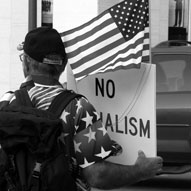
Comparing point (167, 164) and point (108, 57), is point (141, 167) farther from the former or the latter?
point (167, 164)

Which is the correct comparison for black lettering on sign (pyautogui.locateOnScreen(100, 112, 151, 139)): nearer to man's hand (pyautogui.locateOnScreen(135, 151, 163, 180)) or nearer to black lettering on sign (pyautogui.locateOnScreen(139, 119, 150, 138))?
black lettering on sign (pyautogui.locateOnScreen(139, 119, 150, 138))

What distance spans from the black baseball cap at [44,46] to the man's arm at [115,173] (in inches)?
19.4

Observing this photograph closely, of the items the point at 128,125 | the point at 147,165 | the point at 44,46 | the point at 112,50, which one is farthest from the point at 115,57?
the point at 147,165

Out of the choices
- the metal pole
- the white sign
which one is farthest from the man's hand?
the metal pole

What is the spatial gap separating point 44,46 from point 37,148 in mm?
468

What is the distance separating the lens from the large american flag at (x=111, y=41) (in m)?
3.71

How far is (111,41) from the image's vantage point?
3830mm

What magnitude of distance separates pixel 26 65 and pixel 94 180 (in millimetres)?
593

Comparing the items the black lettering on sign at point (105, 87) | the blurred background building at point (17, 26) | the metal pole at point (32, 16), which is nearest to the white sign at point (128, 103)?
the black lettering on sign at point (105, 87)

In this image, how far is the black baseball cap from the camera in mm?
3393

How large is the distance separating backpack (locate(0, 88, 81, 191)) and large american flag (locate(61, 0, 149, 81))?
437mm

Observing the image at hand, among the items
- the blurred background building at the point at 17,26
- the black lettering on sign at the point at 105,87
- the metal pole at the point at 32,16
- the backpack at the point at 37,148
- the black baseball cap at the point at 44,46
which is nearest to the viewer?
the backpack at the point at 37,148

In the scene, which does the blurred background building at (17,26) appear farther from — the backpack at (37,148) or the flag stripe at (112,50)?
the backpack at (37,148)

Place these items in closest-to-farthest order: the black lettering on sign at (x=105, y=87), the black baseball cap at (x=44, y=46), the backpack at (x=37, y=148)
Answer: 1. the backpack at (x=37, y=148)
2. the black baseball cap at (x=44, y=46)
3. the black lettering on sign at (x=105, y=87)
